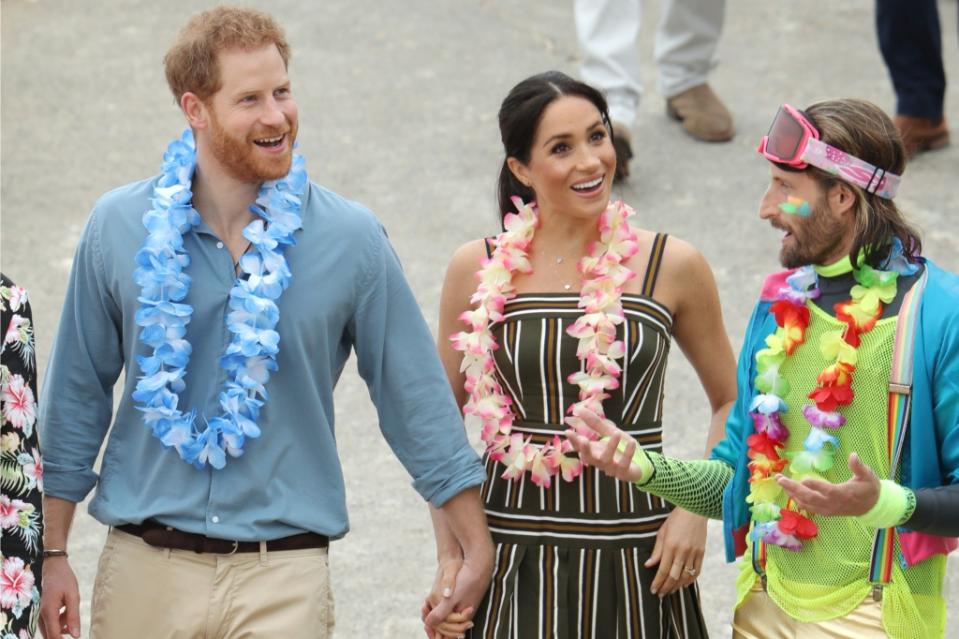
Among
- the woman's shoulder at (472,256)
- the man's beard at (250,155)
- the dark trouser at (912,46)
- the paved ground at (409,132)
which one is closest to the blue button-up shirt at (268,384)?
the man's beard at (250,155)

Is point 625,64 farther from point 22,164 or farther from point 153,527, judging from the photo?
point 153,527

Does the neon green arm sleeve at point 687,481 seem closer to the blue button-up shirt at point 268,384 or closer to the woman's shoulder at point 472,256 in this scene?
the blue button-up shirt at point 268,384

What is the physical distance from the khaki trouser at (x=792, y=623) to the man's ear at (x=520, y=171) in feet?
3.71

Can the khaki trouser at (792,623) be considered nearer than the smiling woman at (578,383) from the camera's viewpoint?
Yes

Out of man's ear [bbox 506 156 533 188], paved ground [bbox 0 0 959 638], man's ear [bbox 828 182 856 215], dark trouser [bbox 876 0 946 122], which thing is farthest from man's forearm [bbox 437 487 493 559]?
dark trouser [bbox 876 0 946 122]

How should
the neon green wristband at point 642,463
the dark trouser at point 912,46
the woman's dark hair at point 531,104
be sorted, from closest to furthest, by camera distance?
1. the neon green wristband at point 642,463
2. the woman's dark hair at point 531,104
3. the dark trouser at point 912,46

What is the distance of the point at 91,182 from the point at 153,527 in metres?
5.10

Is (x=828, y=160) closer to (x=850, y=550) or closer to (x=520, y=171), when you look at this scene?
(x=850, y=550)

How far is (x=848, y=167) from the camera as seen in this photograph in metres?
3.32

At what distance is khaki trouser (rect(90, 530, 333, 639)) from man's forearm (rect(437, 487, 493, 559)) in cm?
32

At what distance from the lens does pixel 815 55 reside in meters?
9.71

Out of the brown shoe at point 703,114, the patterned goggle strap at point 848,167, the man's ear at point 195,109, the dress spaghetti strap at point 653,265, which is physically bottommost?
the dress spaghetti strap at point 653,265

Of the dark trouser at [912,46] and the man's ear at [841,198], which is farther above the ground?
the dark trouser at [912,46]

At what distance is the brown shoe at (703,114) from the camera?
8453 millimetres
